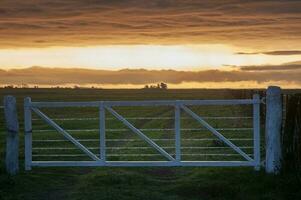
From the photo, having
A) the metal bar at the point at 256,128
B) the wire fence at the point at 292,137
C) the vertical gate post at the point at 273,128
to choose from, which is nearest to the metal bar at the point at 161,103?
the metal bar at the point at 256,128

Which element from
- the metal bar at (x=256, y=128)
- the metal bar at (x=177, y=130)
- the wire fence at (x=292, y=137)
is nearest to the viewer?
the wire fence at (x=292, y=137)

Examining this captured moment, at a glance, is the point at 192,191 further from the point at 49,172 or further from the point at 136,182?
the point at 49,172

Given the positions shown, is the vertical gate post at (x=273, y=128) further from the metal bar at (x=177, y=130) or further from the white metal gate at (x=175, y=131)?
the metal bar at (x=177, y=130)

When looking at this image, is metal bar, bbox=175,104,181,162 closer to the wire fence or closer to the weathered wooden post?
the wire fence

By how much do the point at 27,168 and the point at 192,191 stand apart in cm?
490

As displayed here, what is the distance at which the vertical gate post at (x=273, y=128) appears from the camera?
14.7m

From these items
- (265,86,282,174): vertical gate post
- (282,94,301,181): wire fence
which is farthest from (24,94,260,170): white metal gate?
(282,94,301,181): wire fence

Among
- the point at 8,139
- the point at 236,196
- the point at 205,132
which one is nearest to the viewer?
the point at 236,196

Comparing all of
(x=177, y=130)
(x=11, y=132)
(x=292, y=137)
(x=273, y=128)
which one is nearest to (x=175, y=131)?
(x=177, y=130)

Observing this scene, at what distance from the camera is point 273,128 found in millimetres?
14773

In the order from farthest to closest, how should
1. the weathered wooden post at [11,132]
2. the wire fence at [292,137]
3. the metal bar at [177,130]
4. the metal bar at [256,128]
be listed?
1. the weathered wooden post at [11,132]
2. the metal bar at [256,128]
3. the metal bar at [177,130]
4. the wire fence at [292,137]

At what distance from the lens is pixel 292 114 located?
47.8 feet

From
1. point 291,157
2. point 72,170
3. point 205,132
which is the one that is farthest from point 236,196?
point 205,132

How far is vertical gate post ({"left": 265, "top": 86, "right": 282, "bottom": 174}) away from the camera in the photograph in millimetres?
14680
